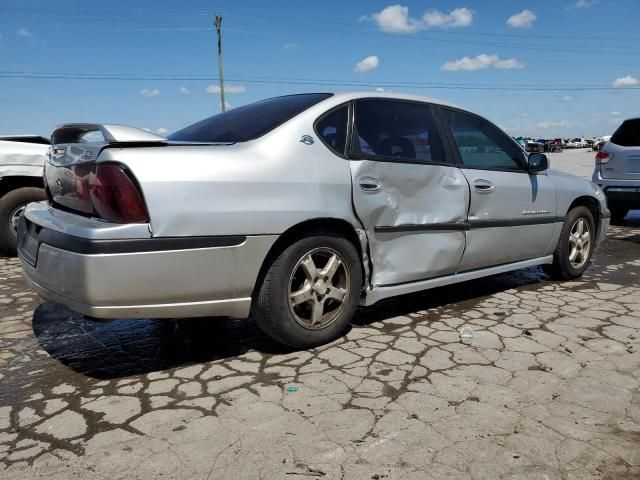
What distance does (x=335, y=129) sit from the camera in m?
3.16

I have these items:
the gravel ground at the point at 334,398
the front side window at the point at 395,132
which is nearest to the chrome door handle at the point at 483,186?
the front side window at the point at 395,132

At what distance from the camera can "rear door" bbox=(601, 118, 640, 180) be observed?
764cm

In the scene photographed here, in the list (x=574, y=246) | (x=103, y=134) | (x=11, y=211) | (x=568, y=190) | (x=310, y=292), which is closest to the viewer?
(x=103, y=134)

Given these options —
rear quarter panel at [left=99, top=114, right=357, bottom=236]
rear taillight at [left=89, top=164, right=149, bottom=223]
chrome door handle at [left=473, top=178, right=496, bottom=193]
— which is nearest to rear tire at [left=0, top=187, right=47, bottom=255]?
rear taillight at [left=89, top=164, right=149, bottom=223]

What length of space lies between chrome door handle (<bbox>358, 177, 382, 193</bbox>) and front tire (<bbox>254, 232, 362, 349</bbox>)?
34 cm

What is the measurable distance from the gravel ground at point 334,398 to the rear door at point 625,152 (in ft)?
15.1

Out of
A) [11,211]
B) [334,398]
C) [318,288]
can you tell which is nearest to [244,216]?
[318,288]

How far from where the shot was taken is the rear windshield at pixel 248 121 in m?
3.03

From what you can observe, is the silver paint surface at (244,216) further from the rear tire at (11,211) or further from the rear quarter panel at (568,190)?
the rear tire at (11,211)

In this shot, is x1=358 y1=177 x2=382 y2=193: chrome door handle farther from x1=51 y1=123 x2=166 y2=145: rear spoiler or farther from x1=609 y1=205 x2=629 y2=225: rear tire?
x1=609 y1=205 x2=629 y2=225: rear tire

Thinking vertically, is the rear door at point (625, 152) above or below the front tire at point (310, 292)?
above

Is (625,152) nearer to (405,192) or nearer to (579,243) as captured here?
(579,243)

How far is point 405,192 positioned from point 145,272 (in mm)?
1707

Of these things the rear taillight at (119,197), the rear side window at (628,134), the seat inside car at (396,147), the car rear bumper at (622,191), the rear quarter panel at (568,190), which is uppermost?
the rear side window at (628,134)
